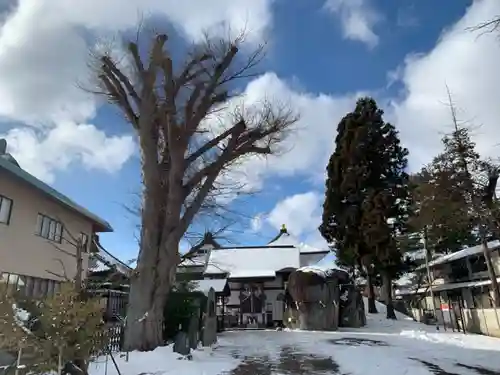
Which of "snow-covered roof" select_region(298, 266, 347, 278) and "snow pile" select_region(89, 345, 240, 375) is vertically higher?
"snow-covered roof" select_region(298, 266, 347, 278)

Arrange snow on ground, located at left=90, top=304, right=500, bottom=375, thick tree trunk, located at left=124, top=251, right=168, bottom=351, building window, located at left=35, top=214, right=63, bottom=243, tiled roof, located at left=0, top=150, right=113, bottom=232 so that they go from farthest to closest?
building window, located at left=35, top=214, right=63, bottom=243 < tiled roof, located at left=0, top=150, right=113, bottom=232 < thick tree trunk, located at left=124, top=251, right=168, bottom=351 < snow on ground, located at left=90, top=304, right=500, bottom=375

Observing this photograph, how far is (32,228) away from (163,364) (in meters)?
8.08

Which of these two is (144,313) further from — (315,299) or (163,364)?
(315,299)

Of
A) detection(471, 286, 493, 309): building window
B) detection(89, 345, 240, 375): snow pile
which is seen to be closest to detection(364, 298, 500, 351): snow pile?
detection(471, 286, 493, 309): building window

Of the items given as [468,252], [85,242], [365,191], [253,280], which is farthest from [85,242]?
[468,252]

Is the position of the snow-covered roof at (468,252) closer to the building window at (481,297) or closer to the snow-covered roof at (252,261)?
the building window at (481,297)

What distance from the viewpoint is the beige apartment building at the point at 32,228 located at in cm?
1323

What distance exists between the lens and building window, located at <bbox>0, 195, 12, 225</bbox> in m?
13.2

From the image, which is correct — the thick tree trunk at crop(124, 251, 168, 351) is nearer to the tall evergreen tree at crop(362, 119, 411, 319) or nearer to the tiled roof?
the tiled roof

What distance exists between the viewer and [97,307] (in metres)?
6.14

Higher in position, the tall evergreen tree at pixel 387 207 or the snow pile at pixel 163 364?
the tall evergreen tree at pixel 387 207

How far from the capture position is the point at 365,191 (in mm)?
27859

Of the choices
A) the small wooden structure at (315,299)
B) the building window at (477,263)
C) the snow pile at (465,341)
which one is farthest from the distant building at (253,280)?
the building window at (477,263)

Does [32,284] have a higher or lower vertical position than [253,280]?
lower
